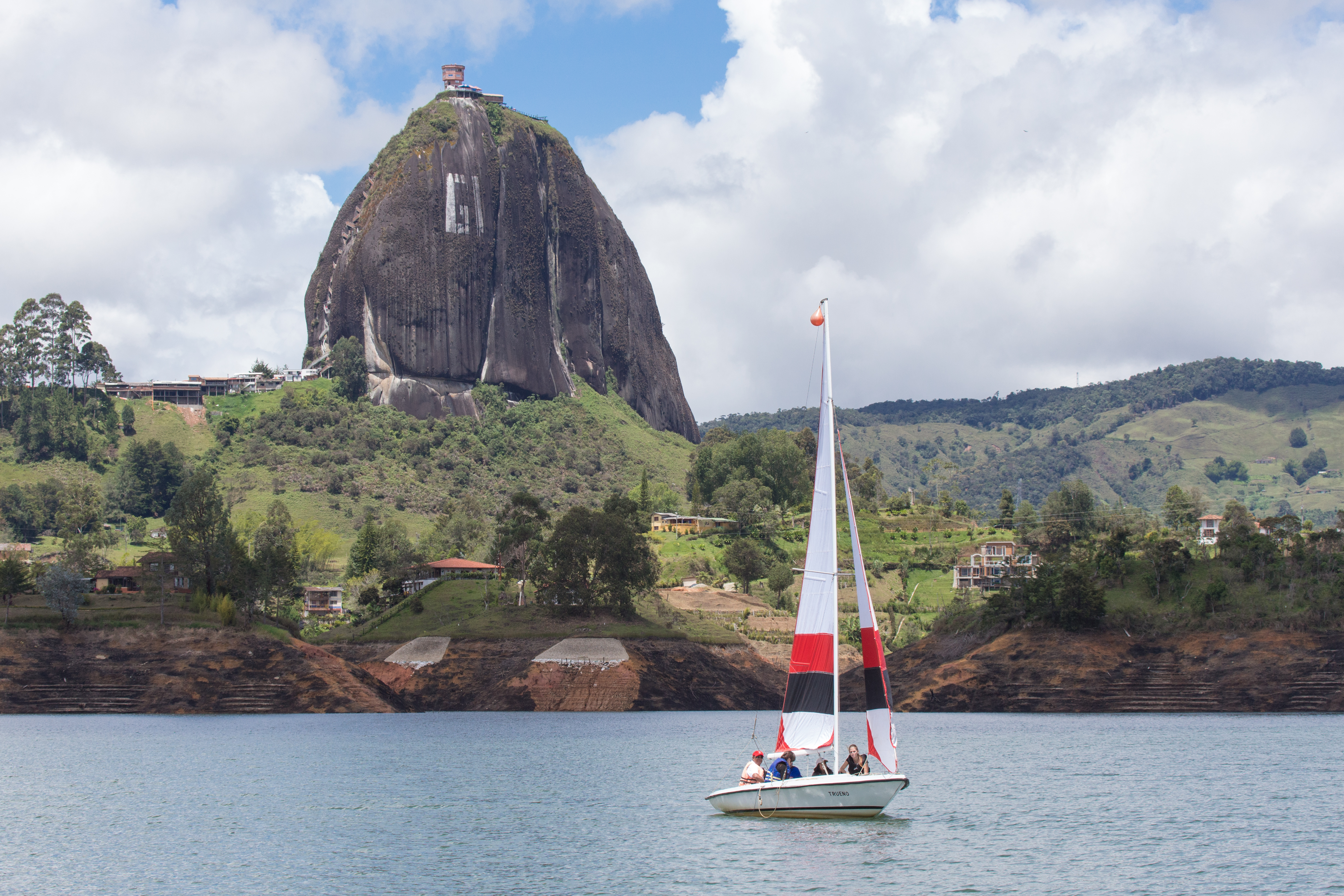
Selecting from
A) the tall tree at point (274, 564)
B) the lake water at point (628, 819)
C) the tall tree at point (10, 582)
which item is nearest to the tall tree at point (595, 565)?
the tall tree at point (274, 564)

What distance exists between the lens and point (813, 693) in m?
48.0

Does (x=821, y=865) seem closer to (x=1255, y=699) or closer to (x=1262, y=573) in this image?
(x=1255, y=699)

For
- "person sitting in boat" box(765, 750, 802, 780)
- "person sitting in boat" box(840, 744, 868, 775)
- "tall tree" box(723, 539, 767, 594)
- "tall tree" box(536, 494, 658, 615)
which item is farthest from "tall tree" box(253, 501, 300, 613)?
"person sitting in boat" box(840, 744, 868, 775)

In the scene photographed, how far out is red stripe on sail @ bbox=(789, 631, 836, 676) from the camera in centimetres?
4788

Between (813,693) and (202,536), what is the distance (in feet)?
310

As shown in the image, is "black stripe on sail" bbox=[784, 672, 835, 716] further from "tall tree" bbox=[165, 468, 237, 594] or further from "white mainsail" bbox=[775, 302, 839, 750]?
"tall tree" bbox=[165, 468, 237, 594]

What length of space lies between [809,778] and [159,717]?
256 feet

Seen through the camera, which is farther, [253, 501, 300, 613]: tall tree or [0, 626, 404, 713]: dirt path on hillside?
[253, 501, 300, 613]: tall tree

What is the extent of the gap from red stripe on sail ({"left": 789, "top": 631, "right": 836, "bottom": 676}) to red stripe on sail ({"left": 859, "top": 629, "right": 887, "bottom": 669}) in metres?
1.17

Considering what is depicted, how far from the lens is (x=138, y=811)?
5766cm

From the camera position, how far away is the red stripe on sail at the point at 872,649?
47.2 metres

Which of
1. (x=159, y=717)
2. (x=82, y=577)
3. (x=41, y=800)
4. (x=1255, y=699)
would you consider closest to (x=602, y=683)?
(x=159, y=717)

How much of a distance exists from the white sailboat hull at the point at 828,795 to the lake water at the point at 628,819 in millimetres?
962

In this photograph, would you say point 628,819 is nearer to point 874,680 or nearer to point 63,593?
point 874,680
